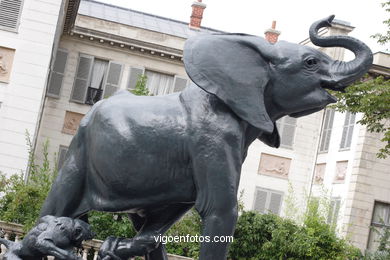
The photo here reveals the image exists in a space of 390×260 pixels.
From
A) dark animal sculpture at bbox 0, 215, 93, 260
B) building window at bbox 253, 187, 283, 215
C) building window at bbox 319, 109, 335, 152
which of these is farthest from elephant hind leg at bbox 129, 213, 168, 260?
building window at bbox 319, 109, 335, 152

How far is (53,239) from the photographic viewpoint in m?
3.57

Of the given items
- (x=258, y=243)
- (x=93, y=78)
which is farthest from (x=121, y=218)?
(x=93, y=78)

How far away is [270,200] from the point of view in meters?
27.9

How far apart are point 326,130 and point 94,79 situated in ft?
28.6

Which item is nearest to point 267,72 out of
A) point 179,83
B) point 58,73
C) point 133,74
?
point 58,73

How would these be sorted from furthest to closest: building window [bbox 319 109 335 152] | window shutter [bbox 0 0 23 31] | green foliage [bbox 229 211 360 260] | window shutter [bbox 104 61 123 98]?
1. building window [bbox 319 109 335 152]
2. window shutter [bbox 104 61 123 98]
3. window shutter [bbox 0 0 23 31]
4. green foliage [bbox 229 211 360 260]

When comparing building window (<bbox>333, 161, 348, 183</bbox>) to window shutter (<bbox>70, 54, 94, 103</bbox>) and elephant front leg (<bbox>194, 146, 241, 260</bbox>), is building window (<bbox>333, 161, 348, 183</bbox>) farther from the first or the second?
elephant front leg (<bbox>194, 146, 241, 260</bbox>)

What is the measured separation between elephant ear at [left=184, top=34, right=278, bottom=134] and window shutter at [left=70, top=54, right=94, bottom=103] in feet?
77.1

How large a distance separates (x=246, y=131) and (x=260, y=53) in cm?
39

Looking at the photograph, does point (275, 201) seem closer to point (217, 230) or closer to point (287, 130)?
point (287, 130)

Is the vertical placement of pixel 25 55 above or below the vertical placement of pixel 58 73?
below

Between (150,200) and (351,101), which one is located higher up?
(351,101)

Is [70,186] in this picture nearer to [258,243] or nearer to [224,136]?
[224,136]

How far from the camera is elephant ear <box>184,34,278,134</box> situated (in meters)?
3.61
